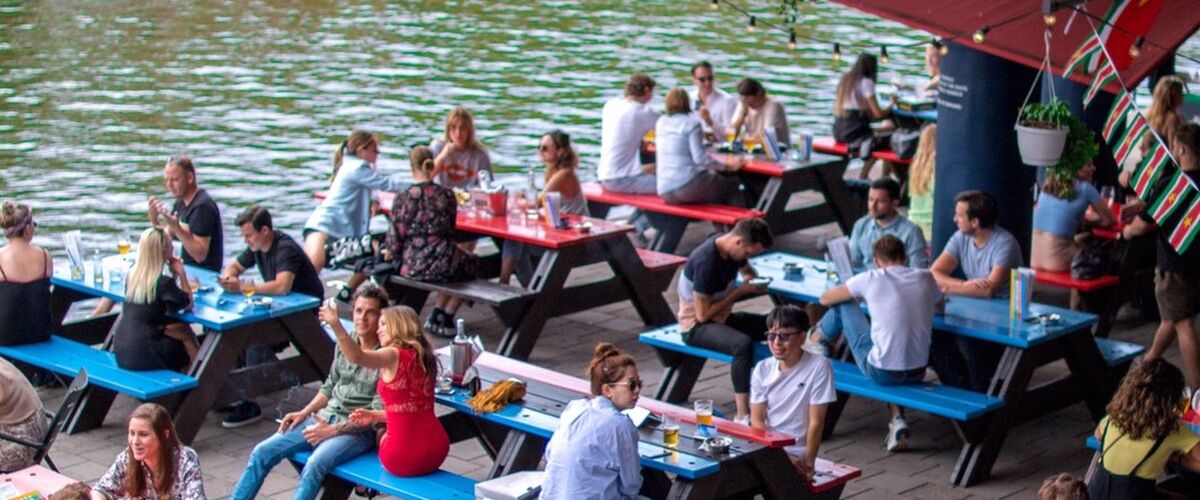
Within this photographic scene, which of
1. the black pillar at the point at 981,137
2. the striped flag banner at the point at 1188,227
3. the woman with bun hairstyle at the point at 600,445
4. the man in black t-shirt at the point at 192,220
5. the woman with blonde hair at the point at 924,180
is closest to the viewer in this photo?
the woman with bun hairstyle at the point at 600,445

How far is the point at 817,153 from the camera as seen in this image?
14.2 metres

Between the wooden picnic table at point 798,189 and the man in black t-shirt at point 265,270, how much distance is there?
4344 millimetres

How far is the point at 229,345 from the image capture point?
906 centimetres

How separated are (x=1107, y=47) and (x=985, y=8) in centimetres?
70

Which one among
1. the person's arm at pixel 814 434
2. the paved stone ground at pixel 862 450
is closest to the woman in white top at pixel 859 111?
the paved stone ground at pixel 862 450

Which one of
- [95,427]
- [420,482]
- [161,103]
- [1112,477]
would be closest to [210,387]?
[95,427]

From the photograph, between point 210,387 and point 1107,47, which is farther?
point 1107,47

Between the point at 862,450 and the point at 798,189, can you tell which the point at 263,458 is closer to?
the point at 862,450

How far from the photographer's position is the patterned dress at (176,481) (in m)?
6.82

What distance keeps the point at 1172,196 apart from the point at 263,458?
4.42 m

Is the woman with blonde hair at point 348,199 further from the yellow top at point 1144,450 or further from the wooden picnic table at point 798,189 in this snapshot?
the yellow top at point 1144,450

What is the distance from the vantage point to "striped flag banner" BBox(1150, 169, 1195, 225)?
335 inches

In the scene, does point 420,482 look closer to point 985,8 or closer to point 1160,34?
point 985,8

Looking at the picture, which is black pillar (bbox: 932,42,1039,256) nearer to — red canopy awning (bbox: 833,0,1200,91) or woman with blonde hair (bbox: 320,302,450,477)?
red canopy awning (bbox: 833,0,1200,91)
